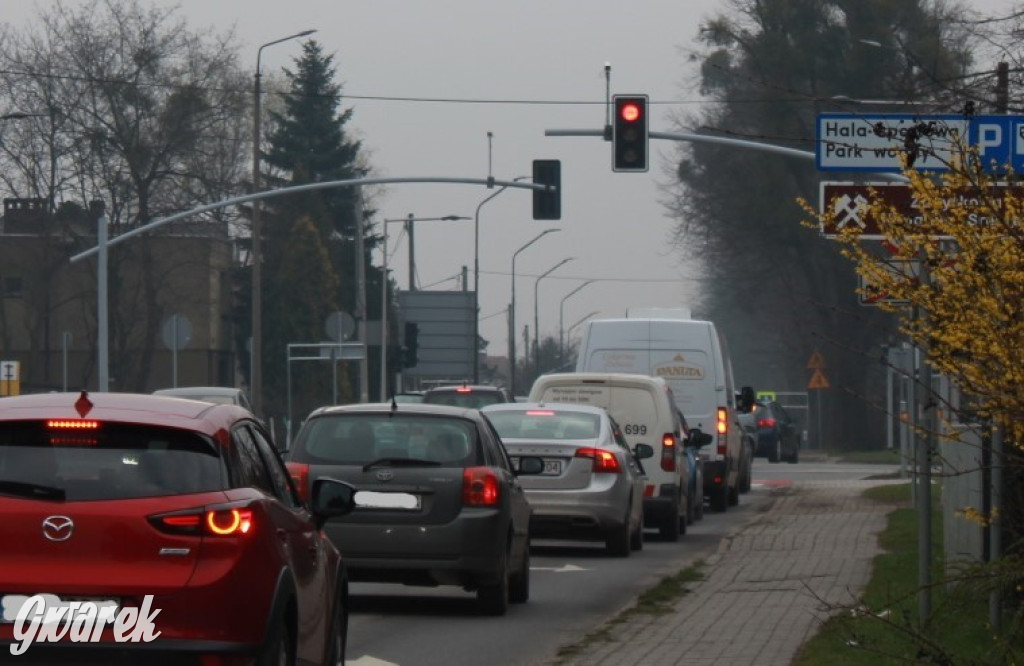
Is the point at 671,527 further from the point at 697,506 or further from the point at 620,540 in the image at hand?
the point at 697,506

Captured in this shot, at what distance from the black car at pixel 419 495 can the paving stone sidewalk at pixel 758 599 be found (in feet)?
3.67

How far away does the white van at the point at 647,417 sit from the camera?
23.6 metres

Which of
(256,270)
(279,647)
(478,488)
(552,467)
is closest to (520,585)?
(478,488)

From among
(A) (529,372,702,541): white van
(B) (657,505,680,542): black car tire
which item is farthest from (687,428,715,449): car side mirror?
(B) (657,505,680,542): black car tire

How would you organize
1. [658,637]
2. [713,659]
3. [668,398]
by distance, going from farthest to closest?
[668,398] → [658,637] → [713,659]

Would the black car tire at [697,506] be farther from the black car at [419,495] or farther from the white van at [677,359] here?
the black car at [419,495]

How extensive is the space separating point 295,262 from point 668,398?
213 ft

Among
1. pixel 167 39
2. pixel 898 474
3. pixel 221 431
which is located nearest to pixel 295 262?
pixel 167 39

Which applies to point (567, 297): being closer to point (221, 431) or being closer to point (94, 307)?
point (94, 307)

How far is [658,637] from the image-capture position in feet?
41.5

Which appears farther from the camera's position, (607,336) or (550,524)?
(607,336)

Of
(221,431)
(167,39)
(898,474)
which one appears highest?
(167,39)

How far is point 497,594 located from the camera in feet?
47.4

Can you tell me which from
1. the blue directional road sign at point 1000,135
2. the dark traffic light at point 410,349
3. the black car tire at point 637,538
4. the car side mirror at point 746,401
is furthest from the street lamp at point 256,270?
the blue directional road sign at point 1000,135
